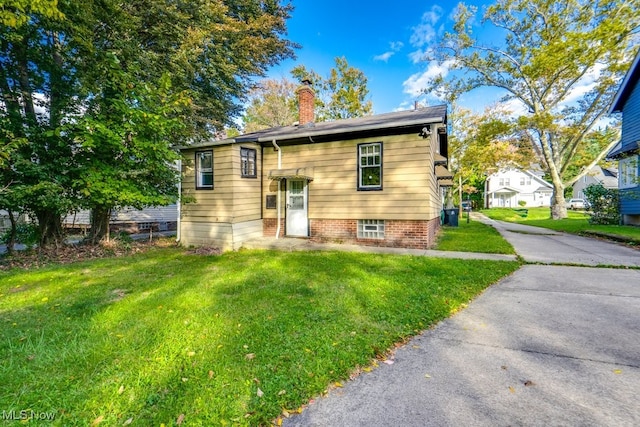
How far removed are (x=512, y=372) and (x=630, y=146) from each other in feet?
56.0

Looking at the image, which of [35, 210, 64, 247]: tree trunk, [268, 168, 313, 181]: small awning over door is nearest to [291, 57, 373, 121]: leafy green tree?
[268, 168, 313, 181]: small awning over door

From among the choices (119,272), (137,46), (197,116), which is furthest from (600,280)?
(197,116)

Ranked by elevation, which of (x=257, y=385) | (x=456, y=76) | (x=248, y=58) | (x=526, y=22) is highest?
(x=526, y=22)

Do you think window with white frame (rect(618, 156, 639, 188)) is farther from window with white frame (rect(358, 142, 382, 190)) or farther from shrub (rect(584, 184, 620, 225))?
window with white frame (rect(358, 142, 382, 190))

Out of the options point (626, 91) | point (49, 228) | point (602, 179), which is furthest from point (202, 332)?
point (602, 179)

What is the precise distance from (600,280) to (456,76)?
19.6 meters

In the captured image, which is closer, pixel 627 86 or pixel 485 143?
pixel 627 86

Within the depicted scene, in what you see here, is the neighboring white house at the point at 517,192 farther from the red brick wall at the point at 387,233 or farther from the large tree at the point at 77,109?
the large tree at the point at 77,109

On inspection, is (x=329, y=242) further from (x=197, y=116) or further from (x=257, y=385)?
(x=197, y=116)

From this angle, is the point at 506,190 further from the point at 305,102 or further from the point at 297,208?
the point at 297,208

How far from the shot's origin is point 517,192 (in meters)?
40.9

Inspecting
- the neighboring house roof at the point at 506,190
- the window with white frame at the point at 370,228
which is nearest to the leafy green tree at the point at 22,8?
the window with white frame at the point at 370,228

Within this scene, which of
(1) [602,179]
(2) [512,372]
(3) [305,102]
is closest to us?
(2) [512,372]

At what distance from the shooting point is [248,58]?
13.5 meters
